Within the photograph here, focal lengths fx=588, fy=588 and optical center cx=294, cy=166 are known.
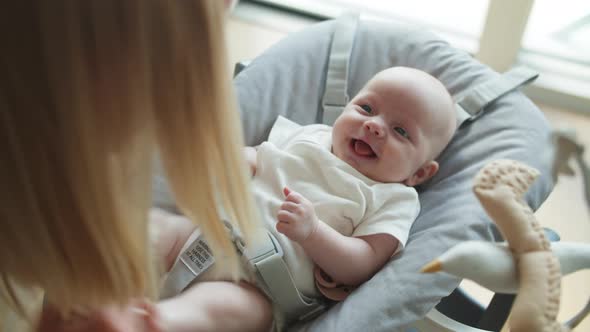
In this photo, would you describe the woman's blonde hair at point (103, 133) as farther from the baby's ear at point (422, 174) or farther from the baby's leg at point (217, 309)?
the baby's ear at point (422, 174)

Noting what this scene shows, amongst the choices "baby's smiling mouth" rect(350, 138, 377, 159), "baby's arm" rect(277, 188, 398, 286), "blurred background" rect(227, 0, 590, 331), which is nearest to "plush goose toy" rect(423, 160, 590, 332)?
"baby's arm" rect(277, 188, 398, 286)

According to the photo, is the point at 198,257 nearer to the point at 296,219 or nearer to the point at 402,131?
the point at 296,219

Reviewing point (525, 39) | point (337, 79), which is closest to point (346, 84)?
point (337, 79)

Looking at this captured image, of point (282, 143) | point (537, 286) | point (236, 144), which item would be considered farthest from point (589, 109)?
point (236, 144)

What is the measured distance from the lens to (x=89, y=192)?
1.53ft

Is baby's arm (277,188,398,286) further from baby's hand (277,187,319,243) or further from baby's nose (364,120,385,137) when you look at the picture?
baby's nose (364,120,385,137)

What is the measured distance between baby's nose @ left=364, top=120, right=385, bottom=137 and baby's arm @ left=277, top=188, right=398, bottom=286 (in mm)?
166

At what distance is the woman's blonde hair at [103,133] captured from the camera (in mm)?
410

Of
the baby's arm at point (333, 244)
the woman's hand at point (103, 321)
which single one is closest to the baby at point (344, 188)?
the baby's arm at point (333, 244)

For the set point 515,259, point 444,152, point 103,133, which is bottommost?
point 444,152

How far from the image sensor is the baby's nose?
0.94 metres

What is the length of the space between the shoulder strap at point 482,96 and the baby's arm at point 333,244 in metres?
0.27

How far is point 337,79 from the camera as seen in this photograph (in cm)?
109

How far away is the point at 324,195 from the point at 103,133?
53 centimetres
